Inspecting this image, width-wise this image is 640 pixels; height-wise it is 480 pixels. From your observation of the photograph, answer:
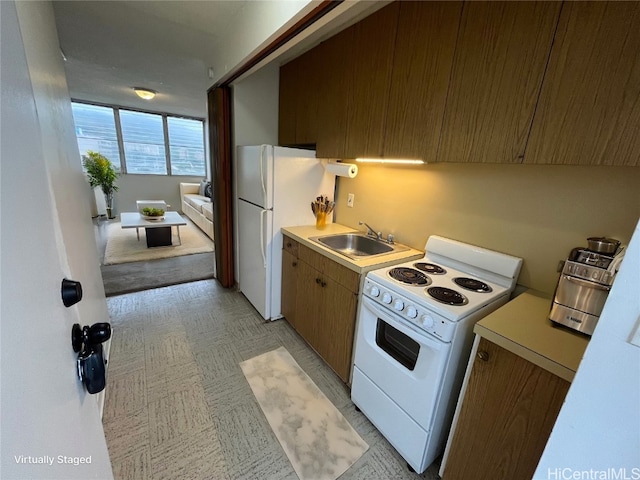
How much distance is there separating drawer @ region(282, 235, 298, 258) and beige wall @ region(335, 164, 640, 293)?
2.51ft

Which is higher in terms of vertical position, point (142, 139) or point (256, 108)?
point (256, 108)

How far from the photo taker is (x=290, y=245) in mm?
2250

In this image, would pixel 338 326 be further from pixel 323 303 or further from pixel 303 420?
pixel 303 420

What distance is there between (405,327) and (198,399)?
1393mm

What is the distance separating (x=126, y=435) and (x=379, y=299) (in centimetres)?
156

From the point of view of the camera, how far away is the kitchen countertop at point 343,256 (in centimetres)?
157

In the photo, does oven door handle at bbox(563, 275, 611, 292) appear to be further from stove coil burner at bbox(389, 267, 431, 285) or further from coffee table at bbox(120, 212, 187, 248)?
coffee table at bbox(120, 212, 187, 248)

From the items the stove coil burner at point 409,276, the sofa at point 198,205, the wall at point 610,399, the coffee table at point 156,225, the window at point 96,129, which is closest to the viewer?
the wall at point 610,399

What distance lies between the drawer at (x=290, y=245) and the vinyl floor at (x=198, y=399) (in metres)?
0.75

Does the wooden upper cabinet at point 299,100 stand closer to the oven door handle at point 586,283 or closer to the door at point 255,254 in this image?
the door at point 255,254

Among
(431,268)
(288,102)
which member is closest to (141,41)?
(288,102)

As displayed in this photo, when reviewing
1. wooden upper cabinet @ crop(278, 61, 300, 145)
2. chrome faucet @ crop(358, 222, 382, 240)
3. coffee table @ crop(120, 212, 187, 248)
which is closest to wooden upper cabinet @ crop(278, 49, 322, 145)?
wooden upper cabinet @ crop(278, 61, 300, 145)

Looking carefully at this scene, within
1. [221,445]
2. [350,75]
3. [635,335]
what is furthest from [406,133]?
[221,445]

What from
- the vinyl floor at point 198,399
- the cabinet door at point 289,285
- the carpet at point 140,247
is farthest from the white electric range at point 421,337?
the carpet at point 140,247
